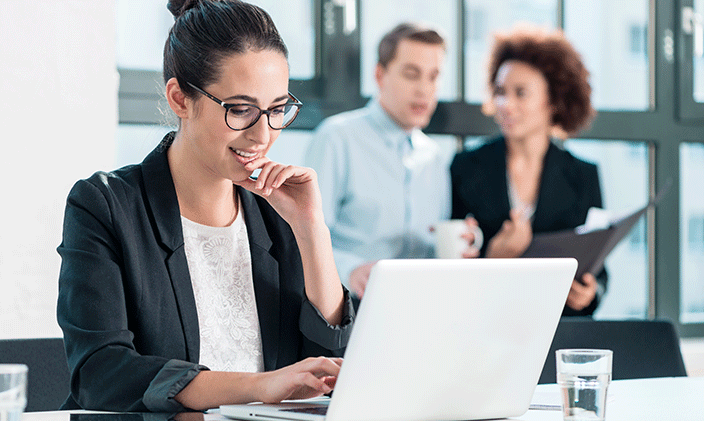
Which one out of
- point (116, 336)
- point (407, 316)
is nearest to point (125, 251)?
point (116, 336)

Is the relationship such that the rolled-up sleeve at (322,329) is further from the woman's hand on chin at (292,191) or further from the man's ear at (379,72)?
the man's ear at (379,72)

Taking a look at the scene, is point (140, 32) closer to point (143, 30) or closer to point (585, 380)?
point (143, 30)

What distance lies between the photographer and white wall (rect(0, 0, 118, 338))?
183cm

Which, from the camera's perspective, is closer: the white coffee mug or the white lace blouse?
the white lace blouse

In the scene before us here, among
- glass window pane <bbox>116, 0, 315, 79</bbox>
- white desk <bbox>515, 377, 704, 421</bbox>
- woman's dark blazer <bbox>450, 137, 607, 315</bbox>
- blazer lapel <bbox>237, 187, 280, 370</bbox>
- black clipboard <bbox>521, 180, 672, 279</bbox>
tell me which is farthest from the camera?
woman's dark blazer <bbox>450, 137, 607, 315</bbox>

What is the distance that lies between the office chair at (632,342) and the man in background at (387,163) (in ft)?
2.66

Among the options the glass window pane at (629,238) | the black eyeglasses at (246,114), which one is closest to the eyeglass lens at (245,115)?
the black eyeglasses at (246,114)

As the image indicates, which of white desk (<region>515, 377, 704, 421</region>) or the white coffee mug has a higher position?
the white coffee mug

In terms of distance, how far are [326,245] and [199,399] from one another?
17.8 inches

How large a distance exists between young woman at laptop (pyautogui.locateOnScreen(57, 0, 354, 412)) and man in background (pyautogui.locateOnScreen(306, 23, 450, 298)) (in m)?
1.03

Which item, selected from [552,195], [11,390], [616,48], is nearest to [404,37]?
[552,195]

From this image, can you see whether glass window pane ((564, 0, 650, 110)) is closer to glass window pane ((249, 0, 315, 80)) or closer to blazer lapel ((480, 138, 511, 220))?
blazer lapel ((480, 138, 511, 220))

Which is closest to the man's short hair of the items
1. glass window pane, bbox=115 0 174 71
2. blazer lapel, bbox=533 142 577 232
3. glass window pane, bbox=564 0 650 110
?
blazer lapel, bbox=533 142 577 232

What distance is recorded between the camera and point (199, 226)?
1.48 meters
